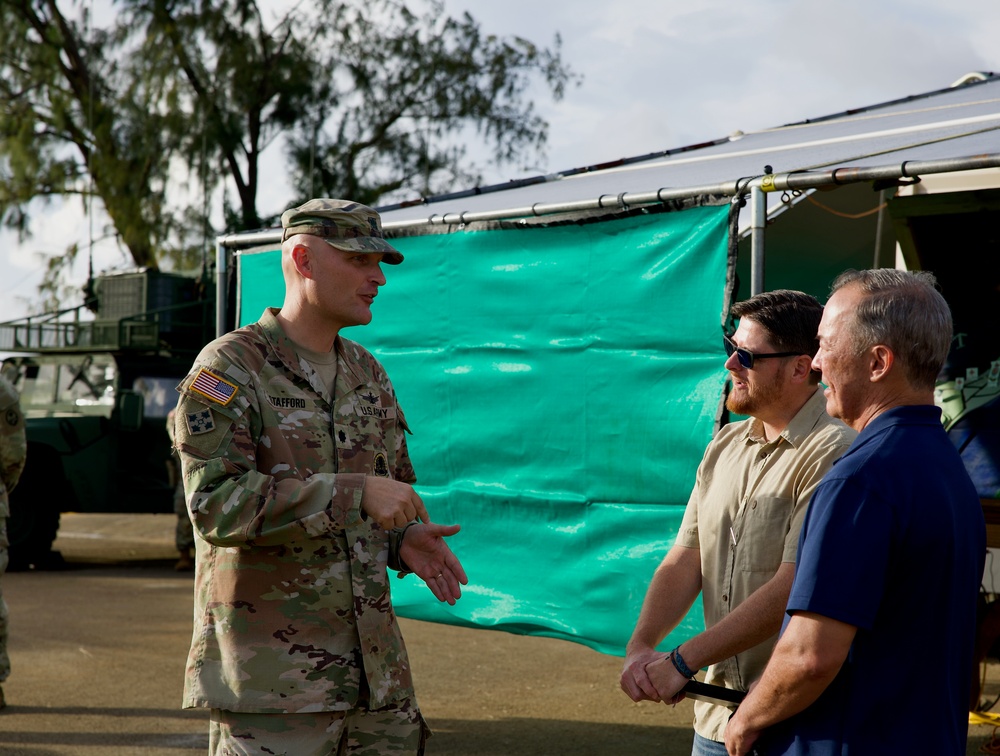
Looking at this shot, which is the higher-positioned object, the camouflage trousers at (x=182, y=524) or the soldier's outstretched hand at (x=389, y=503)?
the soldier's outstretched hand at (x=389, y=503)

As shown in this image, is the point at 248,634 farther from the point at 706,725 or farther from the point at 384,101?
the point at 384,101

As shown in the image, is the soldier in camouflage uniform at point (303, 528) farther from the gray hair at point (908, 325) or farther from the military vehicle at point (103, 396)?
the military vehicle at point (103, 396)

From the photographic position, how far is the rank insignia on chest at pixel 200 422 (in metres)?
2.36

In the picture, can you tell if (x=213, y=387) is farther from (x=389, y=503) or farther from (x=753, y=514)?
(x=753, y=514)

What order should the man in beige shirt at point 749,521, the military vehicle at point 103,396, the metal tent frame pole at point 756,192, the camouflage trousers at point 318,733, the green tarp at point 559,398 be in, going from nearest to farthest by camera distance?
the man in beige shirt at point 749,521, the camouflage trousers at point 318,733, the metal tent frame pole at point 756,192, the green tarp at point 559,398, the military vehicle at point 103,396

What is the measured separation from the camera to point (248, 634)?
2453 mm

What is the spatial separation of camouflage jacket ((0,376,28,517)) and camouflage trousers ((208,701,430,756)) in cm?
305

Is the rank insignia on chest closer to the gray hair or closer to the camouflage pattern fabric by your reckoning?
the gray hair

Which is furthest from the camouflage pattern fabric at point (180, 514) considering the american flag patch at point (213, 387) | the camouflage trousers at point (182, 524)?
the american flag patch at point (213, 387)

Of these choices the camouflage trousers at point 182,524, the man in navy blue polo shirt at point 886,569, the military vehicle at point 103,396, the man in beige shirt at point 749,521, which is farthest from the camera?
the military vehicle at point 103,396

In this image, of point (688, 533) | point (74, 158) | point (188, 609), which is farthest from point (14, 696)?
point (74, 158)

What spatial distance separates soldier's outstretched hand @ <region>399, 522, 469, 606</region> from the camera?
8.13 ft

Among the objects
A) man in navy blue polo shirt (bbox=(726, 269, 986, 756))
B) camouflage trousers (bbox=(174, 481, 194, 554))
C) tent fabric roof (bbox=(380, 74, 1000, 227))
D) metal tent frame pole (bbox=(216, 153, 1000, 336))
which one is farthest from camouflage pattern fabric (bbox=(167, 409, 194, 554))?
man in navy blue polo shirt (bbox=(726, 269, 986, 756))

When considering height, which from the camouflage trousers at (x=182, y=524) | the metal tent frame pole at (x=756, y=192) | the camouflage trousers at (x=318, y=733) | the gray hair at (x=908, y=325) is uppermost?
the metal tent frame pole at (x=756, y=192)
